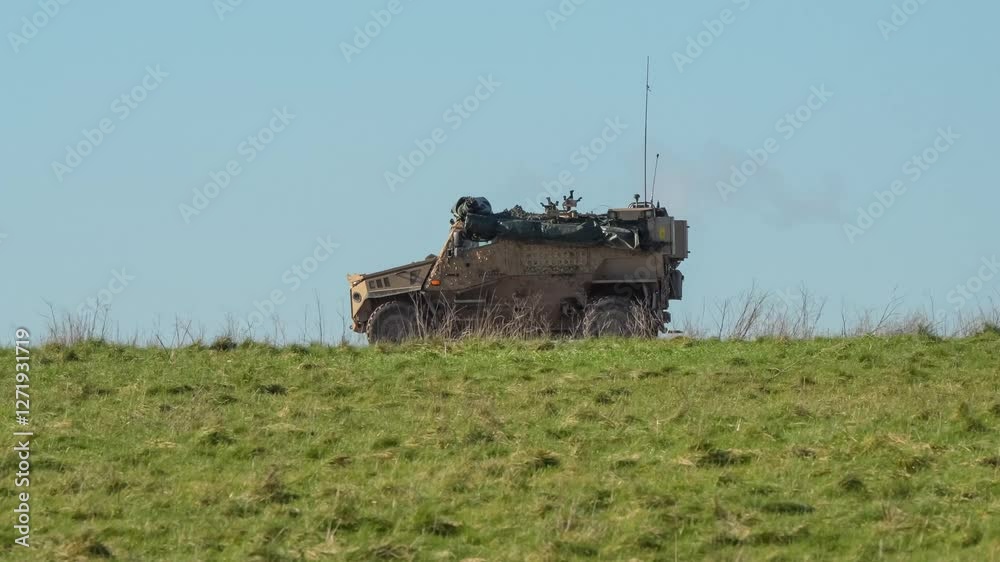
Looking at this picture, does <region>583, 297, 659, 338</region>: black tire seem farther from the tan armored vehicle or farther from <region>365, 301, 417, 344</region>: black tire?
<region>365, 301, 417, 344</region>: black tire

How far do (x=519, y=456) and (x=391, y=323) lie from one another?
46.9 feet

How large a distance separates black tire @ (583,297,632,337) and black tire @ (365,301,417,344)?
304 centimetres

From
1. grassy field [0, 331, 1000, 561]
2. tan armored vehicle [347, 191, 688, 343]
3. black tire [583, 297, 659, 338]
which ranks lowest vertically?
grassy field [0, 331, 1000, 561]

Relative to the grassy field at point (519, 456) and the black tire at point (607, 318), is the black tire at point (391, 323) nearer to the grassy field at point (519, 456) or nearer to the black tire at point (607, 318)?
the black tire at point (607, 318)

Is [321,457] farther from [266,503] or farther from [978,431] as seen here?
[978,431]

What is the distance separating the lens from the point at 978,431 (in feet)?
47.9

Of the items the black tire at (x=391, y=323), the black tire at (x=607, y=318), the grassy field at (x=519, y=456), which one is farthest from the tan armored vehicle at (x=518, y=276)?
the grassy field at (x=519, y=456)

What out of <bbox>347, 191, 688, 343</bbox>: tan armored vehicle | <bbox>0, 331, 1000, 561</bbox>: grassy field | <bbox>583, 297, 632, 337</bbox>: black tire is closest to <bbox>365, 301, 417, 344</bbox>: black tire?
<bbox>347, 191, 688, 343</bbox>: tan armored vehicle

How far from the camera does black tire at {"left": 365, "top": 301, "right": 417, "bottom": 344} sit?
27.5m

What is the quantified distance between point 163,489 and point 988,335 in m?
12.4

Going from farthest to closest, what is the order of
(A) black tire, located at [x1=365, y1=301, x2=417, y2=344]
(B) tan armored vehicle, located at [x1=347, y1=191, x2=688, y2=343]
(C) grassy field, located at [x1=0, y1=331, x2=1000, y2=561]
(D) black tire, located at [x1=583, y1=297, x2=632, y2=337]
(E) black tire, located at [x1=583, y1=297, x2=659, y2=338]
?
(B) tan armored vehicle, located at [x1=347, y1=191, x2=688, y2=343], (A) black tire, located at [x1=365, y1=301, x2=417, y2=344], (D) black tire, located at [x1=583, y1=297, x2=632, y2=337], (E) black tire, located at [x1=583, y1=297, x2=659, y2=338], (C) grassy field, located at [x1=0, y1=331, x2=1000, y2=561]

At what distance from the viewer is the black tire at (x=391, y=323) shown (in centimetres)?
2745

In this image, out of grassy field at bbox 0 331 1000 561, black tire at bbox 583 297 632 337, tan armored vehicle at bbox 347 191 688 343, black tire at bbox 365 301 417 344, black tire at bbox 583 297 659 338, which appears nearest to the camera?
grassy field at bbox 0 331 1000 561

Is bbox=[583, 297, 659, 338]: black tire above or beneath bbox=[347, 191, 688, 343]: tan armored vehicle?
beneath
